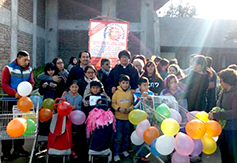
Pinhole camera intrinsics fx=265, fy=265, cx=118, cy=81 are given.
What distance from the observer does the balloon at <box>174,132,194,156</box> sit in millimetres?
3354

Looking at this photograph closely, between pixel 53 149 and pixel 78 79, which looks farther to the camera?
pixel 78 79

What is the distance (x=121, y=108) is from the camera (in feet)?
15.8

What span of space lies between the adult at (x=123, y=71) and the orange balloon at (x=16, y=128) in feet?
7.17

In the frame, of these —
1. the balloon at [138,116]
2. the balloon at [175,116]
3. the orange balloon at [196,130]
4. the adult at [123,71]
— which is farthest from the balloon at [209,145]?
the adult at [123,71]

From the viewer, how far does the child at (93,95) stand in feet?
15.3

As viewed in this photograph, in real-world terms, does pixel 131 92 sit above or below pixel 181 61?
below

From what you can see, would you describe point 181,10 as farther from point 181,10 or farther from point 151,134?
point 151,134

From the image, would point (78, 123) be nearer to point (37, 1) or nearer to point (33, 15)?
point (33, 15)

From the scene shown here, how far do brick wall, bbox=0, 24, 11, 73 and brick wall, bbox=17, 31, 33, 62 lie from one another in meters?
1.03

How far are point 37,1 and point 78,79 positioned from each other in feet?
27.7

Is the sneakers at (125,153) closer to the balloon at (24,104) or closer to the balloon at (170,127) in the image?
the balloon at (170,127)

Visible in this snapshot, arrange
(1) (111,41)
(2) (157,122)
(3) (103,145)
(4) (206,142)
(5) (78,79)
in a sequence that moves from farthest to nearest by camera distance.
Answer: (1) (111,41), (5) (78,79), (3) (103,145), (2) (157,122), (4) (206,142)

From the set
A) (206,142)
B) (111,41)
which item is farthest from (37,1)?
(206,142)

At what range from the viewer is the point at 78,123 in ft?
15.1
